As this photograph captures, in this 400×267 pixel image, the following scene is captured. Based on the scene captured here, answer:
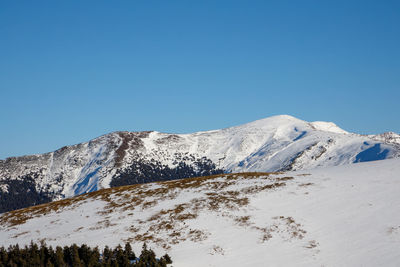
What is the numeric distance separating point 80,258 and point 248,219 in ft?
54.4

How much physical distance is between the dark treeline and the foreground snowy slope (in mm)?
2946

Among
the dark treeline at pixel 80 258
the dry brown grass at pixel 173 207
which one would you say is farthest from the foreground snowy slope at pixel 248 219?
the dark treeline at pixel 80 258

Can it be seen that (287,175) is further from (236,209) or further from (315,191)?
(236,209)

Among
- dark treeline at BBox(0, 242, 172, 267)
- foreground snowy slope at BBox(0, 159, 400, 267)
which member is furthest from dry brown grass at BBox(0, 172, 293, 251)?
dark treeline at BBox(0, 242, 172, 267)

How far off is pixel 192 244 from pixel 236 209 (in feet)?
28.0

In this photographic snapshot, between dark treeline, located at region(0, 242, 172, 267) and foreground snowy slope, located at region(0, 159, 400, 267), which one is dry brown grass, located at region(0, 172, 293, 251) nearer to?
foreground snowy slope, located at region(0, 159, 400, 267)

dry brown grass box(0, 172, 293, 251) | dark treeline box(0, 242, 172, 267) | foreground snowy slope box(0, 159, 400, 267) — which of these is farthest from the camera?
dry brown grass box(0, 172, 293, 251)

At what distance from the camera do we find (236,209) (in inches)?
1624

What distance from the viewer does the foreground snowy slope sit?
31125 millimetres

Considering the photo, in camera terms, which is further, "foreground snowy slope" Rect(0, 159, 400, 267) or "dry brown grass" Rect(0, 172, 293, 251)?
"dry brown grass" Rect(0, 172, 293, 251)

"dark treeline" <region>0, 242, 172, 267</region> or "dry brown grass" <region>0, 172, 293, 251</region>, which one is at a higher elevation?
"dry brown grass" <region>0, 172, 293, 251</region>

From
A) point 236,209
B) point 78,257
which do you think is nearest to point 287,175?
point 236,209

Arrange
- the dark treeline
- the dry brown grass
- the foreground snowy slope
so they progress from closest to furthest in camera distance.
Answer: the dark treeline
the foreground snowy slope
the dry brown grass

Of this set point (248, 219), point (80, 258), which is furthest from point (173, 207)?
point (80, 258)
